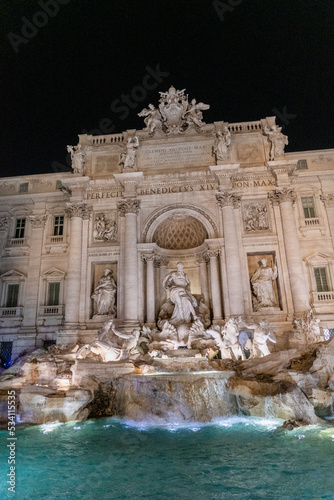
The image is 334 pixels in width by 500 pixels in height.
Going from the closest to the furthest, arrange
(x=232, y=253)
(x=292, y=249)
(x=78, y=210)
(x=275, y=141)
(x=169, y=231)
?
(x=292, y=249), (x=232, y=253), (x=275, y=141), (x=78, y=210), (x=169, y=231)

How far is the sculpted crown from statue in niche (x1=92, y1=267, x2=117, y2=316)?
9.72 meters

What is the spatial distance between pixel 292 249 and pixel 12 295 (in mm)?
17009

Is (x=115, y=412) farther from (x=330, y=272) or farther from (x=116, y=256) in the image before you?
(x=330, y=272)

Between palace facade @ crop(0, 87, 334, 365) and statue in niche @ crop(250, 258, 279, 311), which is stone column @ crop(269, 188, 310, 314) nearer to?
palace facade @ crop(0, 87, 334, 365)

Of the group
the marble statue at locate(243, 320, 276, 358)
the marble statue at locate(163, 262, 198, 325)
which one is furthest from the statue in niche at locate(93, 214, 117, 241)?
the marble statue at locate(243, 320, 276, 358)

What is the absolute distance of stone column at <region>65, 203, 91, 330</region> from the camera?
19125 mm

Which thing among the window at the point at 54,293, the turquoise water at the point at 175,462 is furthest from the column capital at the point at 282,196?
the window at the point at 54,293

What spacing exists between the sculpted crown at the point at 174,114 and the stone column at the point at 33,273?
937cm

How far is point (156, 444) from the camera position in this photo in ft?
27.8

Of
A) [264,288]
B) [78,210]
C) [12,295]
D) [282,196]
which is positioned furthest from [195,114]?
[12,295]

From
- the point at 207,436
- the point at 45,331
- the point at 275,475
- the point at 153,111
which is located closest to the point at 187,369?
the point at 207,436

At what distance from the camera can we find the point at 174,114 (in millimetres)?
21938

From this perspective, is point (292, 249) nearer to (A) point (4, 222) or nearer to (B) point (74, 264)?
(B) point (74, 264)

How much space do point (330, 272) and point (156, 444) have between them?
1479 cm
